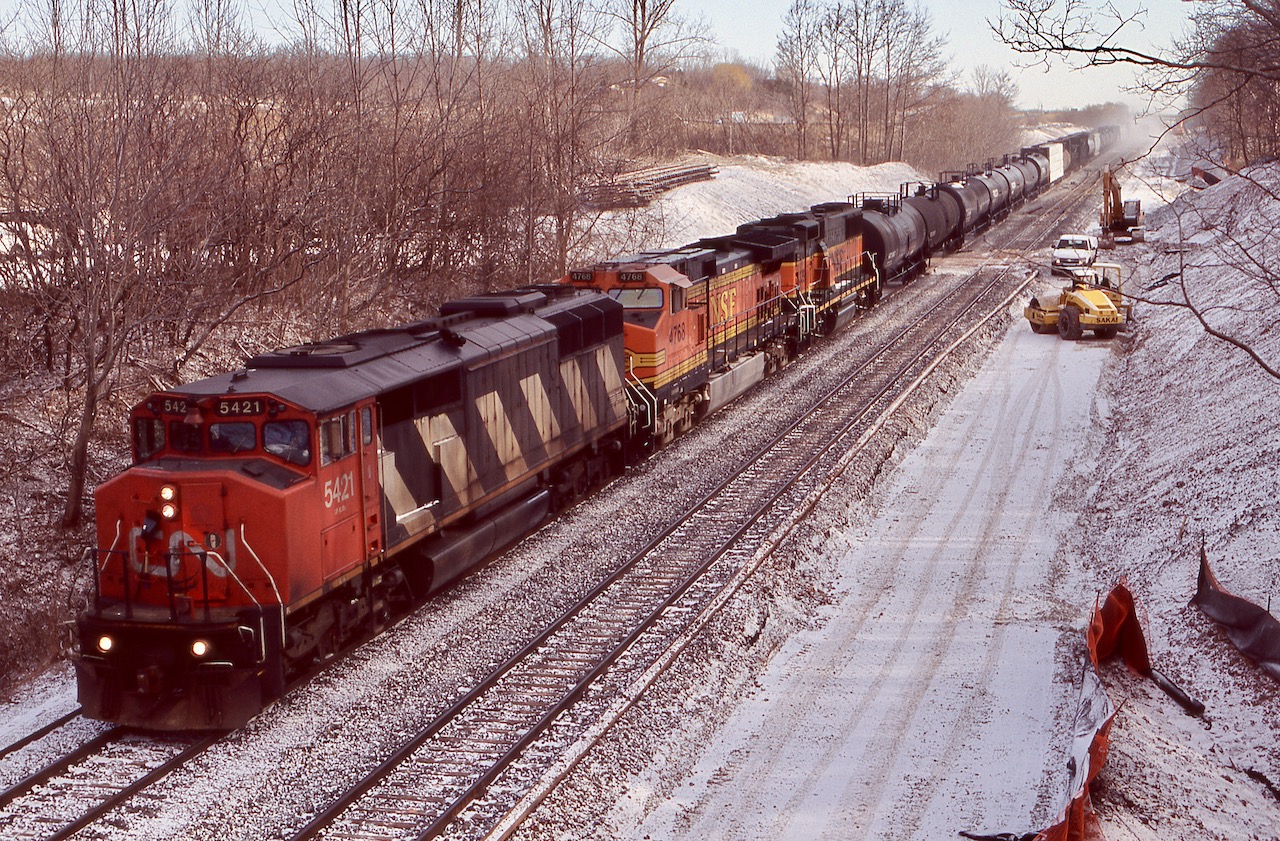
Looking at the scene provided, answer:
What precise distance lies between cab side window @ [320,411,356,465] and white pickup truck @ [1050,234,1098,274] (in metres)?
36.8

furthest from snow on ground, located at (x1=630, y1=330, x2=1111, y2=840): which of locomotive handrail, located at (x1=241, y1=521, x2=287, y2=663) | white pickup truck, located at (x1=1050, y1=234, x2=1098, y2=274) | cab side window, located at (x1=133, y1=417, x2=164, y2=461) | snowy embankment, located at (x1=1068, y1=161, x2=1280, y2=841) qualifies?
white pickup truck, located at (x1=1050, y1=234, x2=1098, y2=274)

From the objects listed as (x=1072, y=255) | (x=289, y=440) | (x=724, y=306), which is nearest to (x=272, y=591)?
(x=289, y=440)

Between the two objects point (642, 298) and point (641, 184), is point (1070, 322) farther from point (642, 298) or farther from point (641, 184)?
point (641, 184)

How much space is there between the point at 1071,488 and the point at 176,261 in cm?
1712

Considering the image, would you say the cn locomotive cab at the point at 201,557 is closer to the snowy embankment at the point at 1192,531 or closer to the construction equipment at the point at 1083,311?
the snowy embankment at the point at 1192,531

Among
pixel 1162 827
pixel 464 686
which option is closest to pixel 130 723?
pixel 464 686

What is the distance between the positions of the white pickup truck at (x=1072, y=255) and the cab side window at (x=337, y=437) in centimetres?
A: 3676

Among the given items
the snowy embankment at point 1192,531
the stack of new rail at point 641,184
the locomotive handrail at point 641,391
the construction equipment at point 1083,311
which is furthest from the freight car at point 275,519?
the construction equipment at point 1083,311

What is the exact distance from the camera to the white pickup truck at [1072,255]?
149 feet

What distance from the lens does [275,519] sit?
482 inches

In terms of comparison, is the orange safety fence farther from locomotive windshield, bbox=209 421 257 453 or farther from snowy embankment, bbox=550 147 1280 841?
locomotive windshield, bbox=209 421 257 453

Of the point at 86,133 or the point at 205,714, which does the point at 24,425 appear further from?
the point at 205,714

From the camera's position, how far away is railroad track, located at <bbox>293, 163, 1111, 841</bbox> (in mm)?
10914

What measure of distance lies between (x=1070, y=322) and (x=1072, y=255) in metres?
11.3
